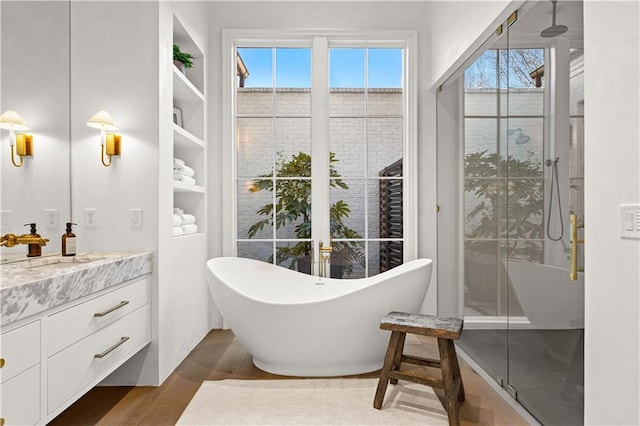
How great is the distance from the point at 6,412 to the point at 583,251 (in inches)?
86.5

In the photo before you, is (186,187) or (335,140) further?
(335,140)

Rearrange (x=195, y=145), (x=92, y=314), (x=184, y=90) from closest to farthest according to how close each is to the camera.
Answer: (x=92, y=314) < (x=184, y=90) < (x=195, y=145)

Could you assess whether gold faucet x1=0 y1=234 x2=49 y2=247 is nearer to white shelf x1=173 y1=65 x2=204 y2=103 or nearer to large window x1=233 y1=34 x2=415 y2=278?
white shelf x1=173 y1=65 x2=204 y2=103

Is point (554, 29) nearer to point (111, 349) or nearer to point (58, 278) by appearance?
point (58, 278)

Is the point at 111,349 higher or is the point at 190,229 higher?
the point at 190,229

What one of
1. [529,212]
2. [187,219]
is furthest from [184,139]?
[529,212]

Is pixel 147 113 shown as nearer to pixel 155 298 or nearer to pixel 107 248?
pixel 107 248

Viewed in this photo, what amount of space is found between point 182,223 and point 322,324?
139cm

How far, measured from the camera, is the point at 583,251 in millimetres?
1767

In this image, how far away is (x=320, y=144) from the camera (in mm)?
3879

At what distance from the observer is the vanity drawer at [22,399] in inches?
56.7

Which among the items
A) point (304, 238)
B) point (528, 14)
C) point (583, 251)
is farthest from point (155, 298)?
point (528, 14)
